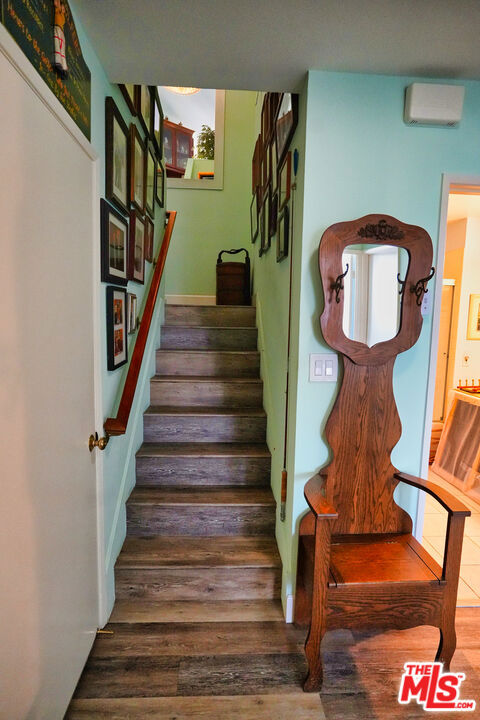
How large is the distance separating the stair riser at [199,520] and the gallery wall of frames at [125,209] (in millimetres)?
852

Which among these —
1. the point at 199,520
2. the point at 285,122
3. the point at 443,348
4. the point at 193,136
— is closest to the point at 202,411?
the point at 199,520

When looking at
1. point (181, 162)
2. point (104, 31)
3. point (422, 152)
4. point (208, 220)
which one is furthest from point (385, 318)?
point (181, 162)

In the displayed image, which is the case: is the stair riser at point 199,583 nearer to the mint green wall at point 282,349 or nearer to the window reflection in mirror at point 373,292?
the mint green wall at point 282,349

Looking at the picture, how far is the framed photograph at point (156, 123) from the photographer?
8.07 ft

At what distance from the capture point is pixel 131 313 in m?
2.05

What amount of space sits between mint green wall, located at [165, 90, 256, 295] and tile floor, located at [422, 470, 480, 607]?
3228 millimetres

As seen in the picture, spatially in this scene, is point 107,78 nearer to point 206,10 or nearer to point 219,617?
point 206,10

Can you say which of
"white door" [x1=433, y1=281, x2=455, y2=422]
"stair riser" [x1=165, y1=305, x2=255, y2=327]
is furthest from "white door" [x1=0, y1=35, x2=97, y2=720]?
"white door" [x1=433, y1=281, x2=455, y2=422]

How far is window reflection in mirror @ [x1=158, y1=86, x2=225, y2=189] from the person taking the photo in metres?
4.29

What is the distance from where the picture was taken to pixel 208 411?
8.29 feet

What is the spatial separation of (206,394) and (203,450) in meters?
0.47

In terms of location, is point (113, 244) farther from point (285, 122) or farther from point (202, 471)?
point (202, 471)

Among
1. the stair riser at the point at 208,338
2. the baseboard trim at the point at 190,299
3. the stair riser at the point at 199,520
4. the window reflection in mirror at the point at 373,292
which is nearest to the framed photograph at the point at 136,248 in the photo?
the stair riser at the point at 208,338

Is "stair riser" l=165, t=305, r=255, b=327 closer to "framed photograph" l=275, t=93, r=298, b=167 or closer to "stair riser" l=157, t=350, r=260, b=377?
"stair riser" l=157, t=350, r=260, b=377
